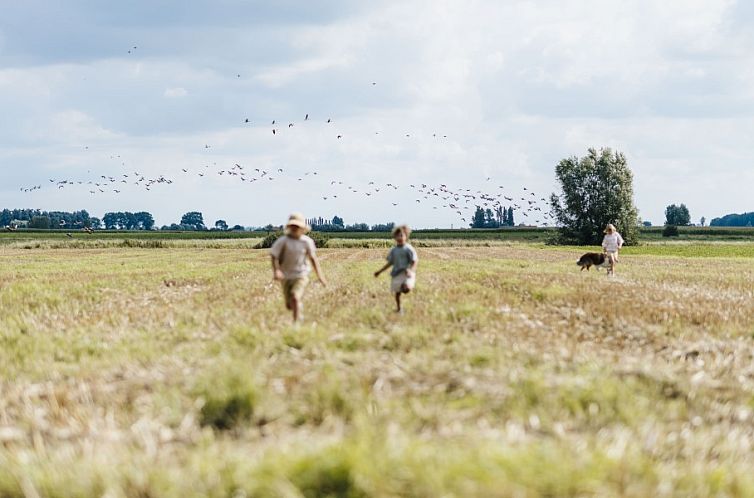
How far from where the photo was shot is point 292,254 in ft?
43.9

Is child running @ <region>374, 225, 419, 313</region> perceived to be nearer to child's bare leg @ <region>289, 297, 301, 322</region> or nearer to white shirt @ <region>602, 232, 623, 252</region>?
child's bare leg @ <region>289, 297, 301, 322</region>

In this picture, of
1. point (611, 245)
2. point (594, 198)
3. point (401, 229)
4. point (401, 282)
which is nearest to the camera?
point (401, 229)

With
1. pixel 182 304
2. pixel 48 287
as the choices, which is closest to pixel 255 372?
pixel 182 304

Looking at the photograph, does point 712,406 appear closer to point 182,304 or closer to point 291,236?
point 291,236

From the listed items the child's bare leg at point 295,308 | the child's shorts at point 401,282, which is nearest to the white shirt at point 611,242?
the child's shorts at point 401,282

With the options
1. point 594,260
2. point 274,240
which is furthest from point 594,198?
point 594,260

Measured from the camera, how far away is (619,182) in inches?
3957

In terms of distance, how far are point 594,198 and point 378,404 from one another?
3905 inches

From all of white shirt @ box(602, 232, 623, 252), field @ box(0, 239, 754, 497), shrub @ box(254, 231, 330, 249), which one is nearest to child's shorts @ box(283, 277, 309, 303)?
field @ box(0, 239, 754, 497)

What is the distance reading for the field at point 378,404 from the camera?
193 inches

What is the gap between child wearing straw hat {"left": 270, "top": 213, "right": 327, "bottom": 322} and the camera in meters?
13.3

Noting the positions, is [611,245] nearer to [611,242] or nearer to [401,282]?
[611,242]

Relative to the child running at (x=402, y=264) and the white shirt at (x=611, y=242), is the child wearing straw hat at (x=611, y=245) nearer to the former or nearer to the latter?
the white shirt at (x=611, y=242)

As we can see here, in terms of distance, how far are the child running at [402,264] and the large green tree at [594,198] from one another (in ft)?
288
